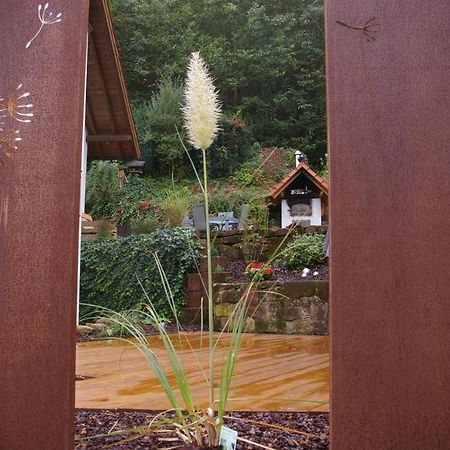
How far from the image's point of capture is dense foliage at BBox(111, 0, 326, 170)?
16727 mm

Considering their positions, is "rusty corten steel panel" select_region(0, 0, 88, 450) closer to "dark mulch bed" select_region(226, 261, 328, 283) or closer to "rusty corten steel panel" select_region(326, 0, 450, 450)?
"rusty corten steel panel" select_region(326, 0, 450, 450)

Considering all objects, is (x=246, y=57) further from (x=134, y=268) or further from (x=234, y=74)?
(x=134, y=268)

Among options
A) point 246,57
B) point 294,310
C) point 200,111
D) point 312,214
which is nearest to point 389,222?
point 200,111

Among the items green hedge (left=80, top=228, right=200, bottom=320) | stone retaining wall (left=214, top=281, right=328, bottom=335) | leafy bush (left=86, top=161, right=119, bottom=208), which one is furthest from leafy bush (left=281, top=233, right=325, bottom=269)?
leafy bush (left=86, top=161, right=119, bottom=208)

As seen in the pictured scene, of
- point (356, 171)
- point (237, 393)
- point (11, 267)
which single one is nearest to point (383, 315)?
point (356, 171)

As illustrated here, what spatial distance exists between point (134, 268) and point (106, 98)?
2426 millimetres

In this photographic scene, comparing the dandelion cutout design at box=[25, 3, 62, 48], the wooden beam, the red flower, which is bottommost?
the dandelion cutout design at box=[25, 3, 62, 48]

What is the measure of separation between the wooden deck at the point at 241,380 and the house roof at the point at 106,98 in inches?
167

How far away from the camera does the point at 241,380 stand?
2.28 meters

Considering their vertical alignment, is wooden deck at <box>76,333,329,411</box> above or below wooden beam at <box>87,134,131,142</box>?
below

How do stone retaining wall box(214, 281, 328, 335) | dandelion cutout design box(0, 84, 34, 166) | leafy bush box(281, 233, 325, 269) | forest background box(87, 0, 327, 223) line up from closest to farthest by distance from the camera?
dandelion cutout design box(0, 84, 34, 166), stone retaining wall box(214, 281, 328, 335), leafy bush box(281, 233, 325, 269), forest background box(87, 0, 327, 223)

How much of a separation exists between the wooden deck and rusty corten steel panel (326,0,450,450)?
0.20 m

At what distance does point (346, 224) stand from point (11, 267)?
2.05ft

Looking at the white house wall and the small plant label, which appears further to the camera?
the white house wall
